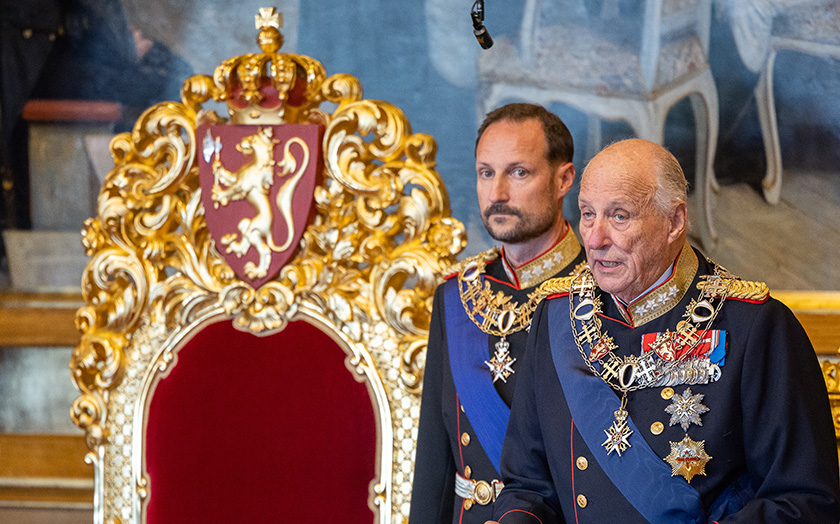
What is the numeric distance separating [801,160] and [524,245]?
1759mm

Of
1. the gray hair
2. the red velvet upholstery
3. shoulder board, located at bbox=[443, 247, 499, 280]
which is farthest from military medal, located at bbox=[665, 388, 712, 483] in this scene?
the red velvet upholstery

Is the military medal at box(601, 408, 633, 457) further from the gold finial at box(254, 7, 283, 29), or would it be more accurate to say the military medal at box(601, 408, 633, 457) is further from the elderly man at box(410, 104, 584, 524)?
the gold finial at box(254, 7, 283, 29)

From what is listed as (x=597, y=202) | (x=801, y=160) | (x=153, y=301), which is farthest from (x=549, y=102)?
(x=597, y=202)

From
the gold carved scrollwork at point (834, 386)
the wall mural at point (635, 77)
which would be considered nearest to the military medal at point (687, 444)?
the gold carved scrollwork at point (834, 386)

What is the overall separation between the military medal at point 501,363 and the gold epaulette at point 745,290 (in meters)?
0.51

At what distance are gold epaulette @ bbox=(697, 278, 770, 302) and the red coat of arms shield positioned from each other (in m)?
0.94

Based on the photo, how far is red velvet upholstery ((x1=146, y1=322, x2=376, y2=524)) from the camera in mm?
1949

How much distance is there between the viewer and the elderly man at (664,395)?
125 cm

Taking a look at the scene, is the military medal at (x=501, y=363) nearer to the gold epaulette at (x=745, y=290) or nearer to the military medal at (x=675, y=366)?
the military medal at (x=675, y=366)

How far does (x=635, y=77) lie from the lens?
3.31 meters

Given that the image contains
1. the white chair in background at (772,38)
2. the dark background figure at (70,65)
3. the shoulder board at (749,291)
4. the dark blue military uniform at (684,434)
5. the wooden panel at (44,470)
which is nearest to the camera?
the dark blue military uniform at (684,434)

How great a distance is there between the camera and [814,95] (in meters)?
3.10

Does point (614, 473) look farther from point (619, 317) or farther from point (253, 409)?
point (253, 409)

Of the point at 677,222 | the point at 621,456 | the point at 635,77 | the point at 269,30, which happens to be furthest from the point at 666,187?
the point at 635,77
